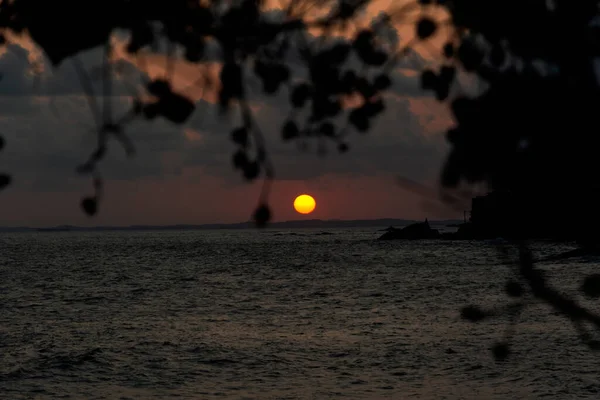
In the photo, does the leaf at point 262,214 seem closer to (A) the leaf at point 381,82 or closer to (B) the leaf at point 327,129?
(B) the leaf at point 327,129

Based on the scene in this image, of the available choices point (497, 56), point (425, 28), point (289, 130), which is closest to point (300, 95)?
point (289, 130)

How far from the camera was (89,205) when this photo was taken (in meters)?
4.46

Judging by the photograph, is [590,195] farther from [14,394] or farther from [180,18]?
[14,394]

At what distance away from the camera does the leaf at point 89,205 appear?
4449mm

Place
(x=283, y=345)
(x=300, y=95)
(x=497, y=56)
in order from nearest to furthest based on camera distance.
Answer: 1. (x=497, y=56)
2. (x=300, y=95)
3. (x=283, y=345)

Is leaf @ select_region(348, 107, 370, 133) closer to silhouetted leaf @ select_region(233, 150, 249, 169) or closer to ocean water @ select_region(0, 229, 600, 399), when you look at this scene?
silhouetted leaf @ select_region(233, 150, 249, 169)

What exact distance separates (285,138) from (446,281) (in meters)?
58.2

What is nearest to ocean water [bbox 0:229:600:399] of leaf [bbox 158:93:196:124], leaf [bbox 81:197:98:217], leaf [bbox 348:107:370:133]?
leaf [bbox 348:107:370:133]

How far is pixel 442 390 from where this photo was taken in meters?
21.9

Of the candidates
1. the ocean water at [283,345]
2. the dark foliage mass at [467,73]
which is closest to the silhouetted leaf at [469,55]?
the dark foliage mass at [467,73]

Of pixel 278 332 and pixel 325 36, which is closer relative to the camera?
pixel 325 36

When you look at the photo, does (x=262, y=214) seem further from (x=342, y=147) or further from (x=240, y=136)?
(x=342, y=147)

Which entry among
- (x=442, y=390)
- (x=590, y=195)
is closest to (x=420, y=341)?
(x=442, y=390)

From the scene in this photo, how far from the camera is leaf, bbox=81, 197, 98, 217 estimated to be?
14.6 feet
